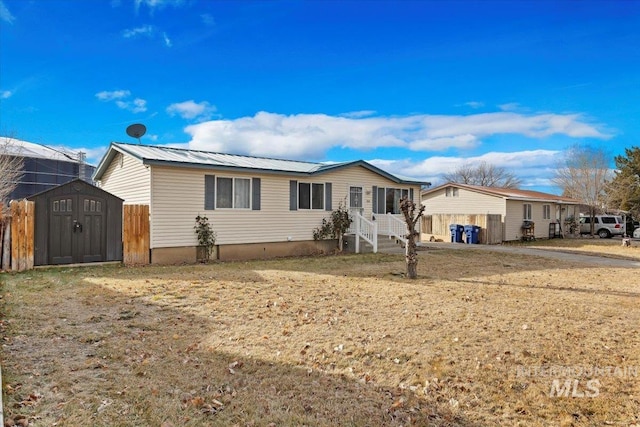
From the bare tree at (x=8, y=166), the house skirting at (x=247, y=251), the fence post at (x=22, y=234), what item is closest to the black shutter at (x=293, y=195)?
the house skirting at (x=247, y=251)

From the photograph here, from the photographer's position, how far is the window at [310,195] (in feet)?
49.4

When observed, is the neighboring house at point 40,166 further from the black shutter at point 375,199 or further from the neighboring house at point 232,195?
the black shutter at point 375,199

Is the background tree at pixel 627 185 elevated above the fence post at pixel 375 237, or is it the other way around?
the background tree at pixel 627 185

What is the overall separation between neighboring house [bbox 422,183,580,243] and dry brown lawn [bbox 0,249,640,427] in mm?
15800

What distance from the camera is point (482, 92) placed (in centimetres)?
1667

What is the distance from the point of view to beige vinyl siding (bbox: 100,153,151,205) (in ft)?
39.3

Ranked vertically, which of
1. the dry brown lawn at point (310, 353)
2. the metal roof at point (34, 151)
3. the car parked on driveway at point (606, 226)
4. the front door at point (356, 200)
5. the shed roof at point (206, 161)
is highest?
the metal roof at point (34, 151)

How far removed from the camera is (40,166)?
2311cm

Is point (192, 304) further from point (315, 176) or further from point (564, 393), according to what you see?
point (315, 176)

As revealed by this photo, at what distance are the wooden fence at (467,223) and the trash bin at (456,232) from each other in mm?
861

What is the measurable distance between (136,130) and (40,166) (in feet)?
44.2

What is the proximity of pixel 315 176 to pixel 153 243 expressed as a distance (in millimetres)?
6595

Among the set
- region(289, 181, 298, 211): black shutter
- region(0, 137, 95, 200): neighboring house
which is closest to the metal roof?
region(0, 137, 95, 200): neighboring house

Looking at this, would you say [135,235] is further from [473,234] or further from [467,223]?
[467,223]
